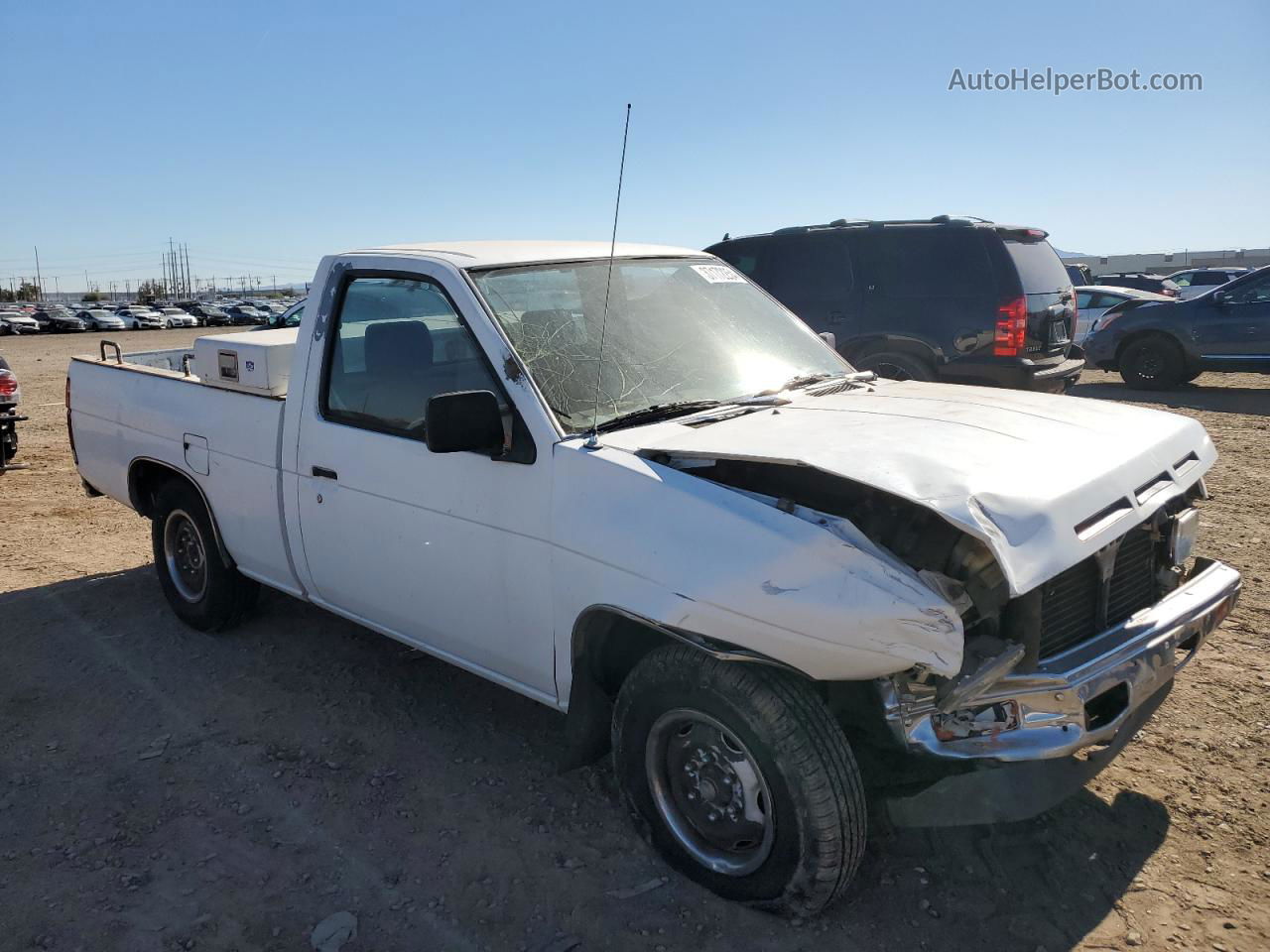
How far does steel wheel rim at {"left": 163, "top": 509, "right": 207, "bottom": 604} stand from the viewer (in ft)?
17.2

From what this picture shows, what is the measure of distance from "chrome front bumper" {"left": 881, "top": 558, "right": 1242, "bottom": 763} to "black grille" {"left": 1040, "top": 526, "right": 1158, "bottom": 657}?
6cm

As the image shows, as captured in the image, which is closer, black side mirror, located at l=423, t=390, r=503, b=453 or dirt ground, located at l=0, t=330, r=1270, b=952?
dirt ground, located at l=0, t=330, r=1270, b=952

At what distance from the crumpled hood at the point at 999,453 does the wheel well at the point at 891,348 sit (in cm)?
464

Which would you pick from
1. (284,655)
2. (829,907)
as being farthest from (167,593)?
(829,907)

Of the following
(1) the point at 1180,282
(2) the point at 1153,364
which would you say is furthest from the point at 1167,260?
(2) the point at 1153,364

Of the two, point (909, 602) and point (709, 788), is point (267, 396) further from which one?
point (909, 602)

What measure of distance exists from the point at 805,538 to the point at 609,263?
1786 millimetres

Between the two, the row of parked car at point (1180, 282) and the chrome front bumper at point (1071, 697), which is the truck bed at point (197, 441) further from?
the row of parked car at point (1180, 282)

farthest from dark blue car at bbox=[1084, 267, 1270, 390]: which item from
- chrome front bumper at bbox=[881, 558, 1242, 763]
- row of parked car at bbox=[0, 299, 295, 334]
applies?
row of parked car at bbox=[0, 299, 295, 334]

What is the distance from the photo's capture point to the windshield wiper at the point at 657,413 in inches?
130

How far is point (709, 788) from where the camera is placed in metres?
2.99

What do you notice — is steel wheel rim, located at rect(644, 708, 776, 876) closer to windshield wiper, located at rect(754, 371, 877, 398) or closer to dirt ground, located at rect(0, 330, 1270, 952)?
dirt ground, located at rect(0, 330, 1270, 952)

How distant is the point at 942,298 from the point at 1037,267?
3.11 feet

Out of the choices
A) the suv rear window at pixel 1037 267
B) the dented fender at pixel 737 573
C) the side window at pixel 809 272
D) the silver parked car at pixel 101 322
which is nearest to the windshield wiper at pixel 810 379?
the dented fender at pixel 737 573
